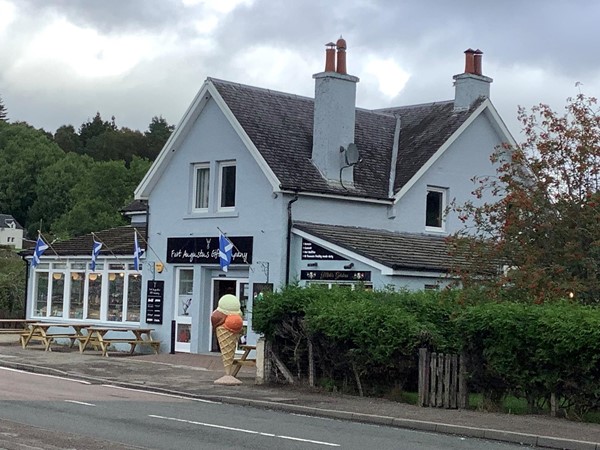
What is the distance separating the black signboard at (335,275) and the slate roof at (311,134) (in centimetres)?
223

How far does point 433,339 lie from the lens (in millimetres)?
19734

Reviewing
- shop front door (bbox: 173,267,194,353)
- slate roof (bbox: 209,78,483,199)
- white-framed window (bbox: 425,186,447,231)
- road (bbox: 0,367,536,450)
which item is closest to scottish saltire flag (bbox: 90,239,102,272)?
shop front door (bbox: 173,267,194,353)

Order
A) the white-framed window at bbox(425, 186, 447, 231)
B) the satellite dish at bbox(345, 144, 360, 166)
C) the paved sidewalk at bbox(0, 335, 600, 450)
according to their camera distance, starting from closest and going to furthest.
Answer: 1. the paved sidewalk at bbox(0, 335, 600, 450)
2. the satellite dish at bbox(345, 144, 360, 166)
3. the white-framed window at bbox(425, 186, 447, 231)

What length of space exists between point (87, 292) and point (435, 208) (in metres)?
11.2

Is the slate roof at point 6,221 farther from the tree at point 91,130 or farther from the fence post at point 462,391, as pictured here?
the fence post at point 462,391

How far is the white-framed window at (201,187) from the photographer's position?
3092 centimetres

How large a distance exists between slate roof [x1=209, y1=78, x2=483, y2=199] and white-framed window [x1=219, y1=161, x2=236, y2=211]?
1.46 m

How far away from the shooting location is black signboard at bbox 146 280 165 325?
31.5m

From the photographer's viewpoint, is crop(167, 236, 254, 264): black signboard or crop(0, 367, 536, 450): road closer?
crop(0, 367, 536, 450): road

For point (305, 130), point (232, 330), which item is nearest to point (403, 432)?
point (232, 330)

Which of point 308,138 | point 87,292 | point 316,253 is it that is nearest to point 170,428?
point 316,253

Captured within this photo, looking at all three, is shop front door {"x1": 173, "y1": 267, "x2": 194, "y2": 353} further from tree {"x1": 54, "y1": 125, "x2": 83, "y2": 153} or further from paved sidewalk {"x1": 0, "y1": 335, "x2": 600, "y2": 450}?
tree {"x1": 54, "y1": 125, "x2": 83, "y2": 153}

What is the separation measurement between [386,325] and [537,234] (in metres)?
4.42

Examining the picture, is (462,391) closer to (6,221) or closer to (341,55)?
(341,55)
